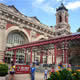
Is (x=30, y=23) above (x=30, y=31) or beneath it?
above

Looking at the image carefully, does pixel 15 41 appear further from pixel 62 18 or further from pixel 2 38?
pixel 62 18

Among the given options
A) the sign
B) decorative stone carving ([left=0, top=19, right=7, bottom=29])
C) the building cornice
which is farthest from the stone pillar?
the sign

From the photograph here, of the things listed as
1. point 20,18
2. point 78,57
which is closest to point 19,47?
point 20,18

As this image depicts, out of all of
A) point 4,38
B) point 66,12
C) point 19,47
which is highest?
point 66,12

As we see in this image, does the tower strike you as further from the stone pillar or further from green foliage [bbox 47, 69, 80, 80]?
green foliage [bbox 47, 69, 80, 80]

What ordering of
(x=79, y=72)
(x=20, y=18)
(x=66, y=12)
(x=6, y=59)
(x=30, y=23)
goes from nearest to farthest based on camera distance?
(x=79, y=72)
(x=6, y=59)
(x=20, y=18)
(x=30, y=23)
(x=66, y=12)

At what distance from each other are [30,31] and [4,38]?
8221mm

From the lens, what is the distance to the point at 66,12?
4847cm

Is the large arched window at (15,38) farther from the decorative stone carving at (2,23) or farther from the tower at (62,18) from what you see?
the tower at (62,18)

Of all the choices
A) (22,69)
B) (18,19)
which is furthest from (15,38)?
(22,69)

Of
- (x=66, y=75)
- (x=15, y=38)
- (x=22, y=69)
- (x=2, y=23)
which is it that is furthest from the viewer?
(x=15, y=38)

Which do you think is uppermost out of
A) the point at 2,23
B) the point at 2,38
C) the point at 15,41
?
the point at 2,23

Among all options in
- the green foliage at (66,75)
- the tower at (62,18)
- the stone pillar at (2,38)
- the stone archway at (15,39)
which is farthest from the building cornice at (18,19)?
the green foliage at (66,75)

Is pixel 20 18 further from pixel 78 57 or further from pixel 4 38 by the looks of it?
pixel 78 57
